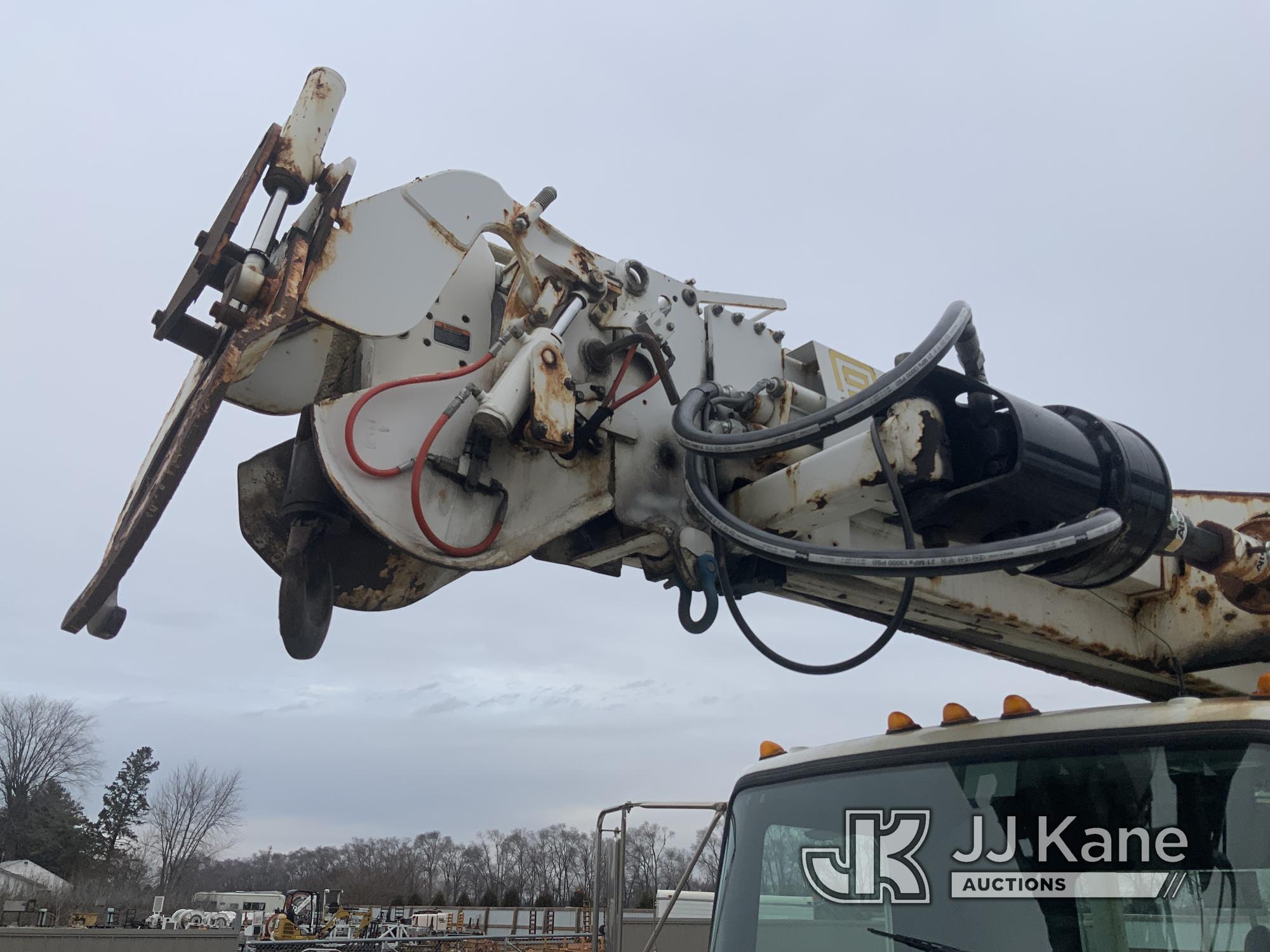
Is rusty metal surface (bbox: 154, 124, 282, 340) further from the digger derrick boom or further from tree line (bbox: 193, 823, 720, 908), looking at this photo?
tree line (bbox: 193, 823, 720, 908)

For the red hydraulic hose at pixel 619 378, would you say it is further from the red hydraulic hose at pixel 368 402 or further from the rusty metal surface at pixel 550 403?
the red hydraulic hose at pixel 368 402

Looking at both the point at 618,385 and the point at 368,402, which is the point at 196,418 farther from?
the point at 618,385

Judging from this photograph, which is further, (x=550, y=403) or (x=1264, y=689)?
(x=550, y=403)

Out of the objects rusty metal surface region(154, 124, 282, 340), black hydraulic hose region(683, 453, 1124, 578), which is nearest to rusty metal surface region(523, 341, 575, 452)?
black hydraulic hose region(683, 453, 1124, 578)

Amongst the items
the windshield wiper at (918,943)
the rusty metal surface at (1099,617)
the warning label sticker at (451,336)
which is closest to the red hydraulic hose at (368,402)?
the warning label sticker at (451,336)

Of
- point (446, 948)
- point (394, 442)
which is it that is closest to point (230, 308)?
point (394, 442)

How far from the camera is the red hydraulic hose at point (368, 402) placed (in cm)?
259

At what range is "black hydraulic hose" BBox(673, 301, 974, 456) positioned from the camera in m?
2.57

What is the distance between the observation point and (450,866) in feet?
202

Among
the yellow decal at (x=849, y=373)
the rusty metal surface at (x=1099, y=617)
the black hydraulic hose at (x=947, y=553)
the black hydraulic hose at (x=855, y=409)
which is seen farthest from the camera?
the yellow decal at (x=849, y=373)

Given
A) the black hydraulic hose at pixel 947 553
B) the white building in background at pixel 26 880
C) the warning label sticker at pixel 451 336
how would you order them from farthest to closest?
the white building in background at pixel 26 880 < the warning label sticker at pixel 451 336 < the black hydraulic hose at pixel 947 553

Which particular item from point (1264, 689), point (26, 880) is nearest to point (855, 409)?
point (1264, 689)

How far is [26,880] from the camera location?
41.4 m

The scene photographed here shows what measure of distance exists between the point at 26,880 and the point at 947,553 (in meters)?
49.1
